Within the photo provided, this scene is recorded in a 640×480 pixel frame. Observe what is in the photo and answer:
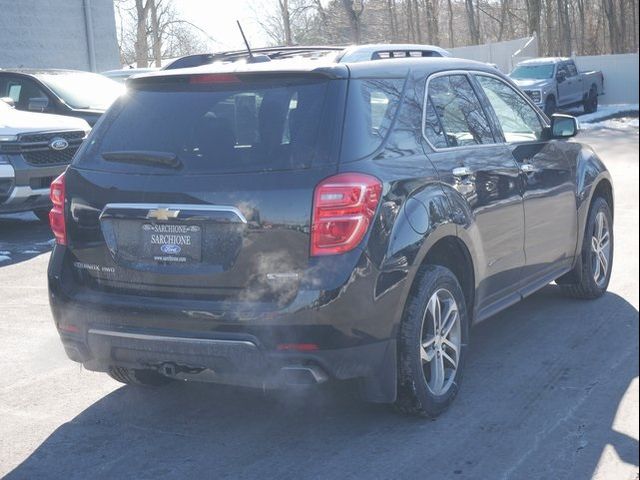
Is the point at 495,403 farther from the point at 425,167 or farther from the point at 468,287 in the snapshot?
the point at 425,167

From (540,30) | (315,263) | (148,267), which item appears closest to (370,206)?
(315,263)

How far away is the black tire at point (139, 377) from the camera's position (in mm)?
5207

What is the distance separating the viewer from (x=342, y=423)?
4809mm

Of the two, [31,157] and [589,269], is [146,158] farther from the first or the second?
[31,157]


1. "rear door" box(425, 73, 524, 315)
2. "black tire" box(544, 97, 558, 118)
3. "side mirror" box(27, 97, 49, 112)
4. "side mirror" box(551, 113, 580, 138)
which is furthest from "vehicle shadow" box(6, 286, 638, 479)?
"black tire" box(544, 97, 558, 118)

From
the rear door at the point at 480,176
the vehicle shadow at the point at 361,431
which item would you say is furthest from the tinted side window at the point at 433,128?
the vehicle shadow at the point at 361,431

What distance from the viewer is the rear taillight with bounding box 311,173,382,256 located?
163 inches

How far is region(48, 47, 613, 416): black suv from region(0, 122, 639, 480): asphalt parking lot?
0.78 ft

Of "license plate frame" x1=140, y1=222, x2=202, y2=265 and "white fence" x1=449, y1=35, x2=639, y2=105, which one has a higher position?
"white fence" x1=449, y1=35, x2=639, y2=105

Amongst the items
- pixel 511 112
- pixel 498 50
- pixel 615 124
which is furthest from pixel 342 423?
pixel 615 124

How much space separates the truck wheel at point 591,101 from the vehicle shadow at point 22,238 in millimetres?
23611

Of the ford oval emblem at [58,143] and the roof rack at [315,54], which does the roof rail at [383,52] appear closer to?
the roof rack at [315,54]

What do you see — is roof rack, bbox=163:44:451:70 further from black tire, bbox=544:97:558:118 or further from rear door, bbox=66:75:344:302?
black tire, bbox=544:97:558:118

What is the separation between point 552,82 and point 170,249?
25672 millimetres
